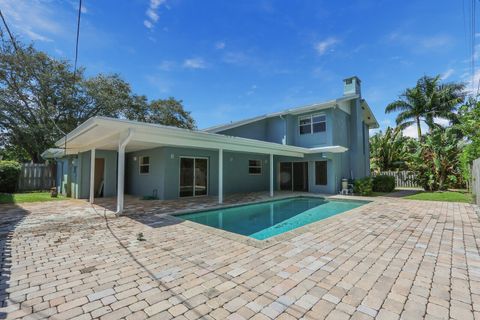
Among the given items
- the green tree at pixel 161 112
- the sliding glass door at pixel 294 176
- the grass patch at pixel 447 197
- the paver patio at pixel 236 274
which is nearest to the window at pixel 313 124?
the sliding glass door at pixel 294 176

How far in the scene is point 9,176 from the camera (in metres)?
15.3

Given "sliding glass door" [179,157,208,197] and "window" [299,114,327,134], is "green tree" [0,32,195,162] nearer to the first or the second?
"sliding glass door" [179,157,208,197]

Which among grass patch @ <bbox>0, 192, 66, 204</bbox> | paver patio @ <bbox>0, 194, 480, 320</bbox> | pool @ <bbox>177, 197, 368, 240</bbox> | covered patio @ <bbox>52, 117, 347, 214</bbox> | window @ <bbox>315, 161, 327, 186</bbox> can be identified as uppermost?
covered patio @ <bbox>52, 117, 347, 214</bbox>

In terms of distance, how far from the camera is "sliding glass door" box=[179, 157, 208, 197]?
1338cm

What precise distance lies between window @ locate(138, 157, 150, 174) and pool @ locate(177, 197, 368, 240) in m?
6.09

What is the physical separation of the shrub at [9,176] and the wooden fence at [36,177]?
4.22 ft

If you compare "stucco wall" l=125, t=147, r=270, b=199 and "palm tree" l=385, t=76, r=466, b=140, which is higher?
"palm tree" l=385, t=76, r=466, b=140

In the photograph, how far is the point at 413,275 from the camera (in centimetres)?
375

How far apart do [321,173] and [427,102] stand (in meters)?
19.5

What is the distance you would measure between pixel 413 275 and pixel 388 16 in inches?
498

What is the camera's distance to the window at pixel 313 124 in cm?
1680

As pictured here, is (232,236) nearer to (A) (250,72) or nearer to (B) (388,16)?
(B) (388,16)

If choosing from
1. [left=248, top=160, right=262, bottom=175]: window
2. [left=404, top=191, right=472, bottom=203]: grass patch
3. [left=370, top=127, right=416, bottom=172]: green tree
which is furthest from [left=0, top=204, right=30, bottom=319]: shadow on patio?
[left=370, top=127, right=416, bottom=172]: green tree

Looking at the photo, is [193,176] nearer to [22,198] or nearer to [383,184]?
[22,198]
